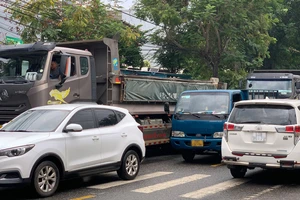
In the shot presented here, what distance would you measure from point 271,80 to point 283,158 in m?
12.0

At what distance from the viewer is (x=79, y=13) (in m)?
18.1

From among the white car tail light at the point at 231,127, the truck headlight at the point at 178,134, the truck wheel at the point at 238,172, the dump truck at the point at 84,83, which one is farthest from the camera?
the truck headlight at the point at 178,134

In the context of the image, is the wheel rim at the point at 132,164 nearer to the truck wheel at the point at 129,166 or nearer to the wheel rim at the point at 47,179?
the truck wheel at the point at 129,166

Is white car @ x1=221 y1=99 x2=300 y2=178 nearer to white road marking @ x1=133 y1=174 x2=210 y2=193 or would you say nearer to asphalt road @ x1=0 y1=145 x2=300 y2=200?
asphalt road @ x1=0 y1=145 x2=300 y2=200

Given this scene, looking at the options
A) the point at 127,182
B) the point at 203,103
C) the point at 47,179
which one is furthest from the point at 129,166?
the point at 203,103

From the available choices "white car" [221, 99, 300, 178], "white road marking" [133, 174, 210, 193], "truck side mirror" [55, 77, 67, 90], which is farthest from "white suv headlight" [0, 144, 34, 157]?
"white car" [221, 99, 300, 178]

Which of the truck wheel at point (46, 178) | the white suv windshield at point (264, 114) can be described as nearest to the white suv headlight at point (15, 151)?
the truck wheel at point (46, 178)

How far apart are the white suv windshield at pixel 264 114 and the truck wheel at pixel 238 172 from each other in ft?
3.66

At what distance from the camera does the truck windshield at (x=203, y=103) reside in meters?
13.8

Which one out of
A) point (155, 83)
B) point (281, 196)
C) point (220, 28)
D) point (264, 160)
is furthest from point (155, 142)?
point (220, 28)

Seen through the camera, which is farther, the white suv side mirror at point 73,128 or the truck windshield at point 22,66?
the truck windshield at point 22,66

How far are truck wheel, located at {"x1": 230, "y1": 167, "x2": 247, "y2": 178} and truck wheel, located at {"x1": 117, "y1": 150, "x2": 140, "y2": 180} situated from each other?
2.10 metres

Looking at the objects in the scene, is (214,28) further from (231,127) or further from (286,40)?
(231,127)


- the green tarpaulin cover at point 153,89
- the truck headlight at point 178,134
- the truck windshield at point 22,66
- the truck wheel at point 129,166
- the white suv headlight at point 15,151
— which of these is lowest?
the truck wheel at point 129,166
